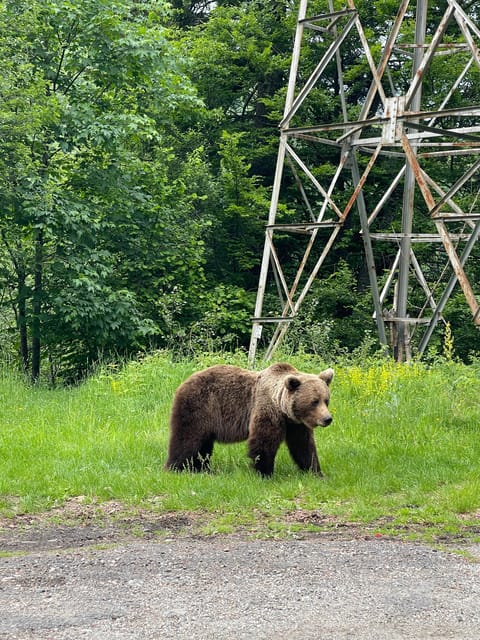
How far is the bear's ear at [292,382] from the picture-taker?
24.7 feet

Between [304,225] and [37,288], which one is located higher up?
[304,225]

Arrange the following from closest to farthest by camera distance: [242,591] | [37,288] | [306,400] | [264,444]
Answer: [242,591] < [306,400] < [264,444] < [37,288]

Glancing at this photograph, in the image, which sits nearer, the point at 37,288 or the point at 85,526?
the point at 85,526

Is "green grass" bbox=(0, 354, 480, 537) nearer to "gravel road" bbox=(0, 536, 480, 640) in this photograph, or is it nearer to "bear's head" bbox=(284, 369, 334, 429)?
"bear's head" bbox=(284, 369, 334, 429)

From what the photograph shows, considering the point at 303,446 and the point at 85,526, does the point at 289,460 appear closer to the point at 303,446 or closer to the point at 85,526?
the point at 303,446

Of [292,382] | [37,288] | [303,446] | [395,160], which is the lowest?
[303,446]

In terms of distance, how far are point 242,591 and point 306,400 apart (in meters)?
2.87

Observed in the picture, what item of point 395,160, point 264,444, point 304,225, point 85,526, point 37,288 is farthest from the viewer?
point 395,160

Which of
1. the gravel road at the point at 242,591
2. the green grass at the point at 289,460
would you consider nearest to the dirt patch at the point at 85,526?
the green grass at the point at 289,460

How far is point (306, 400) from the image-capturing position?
7.47m

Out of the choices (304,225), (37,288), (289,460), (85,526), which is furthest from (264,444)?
(37,288)

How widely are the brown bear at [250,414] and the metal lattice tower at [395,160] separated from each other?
3217 millimetres

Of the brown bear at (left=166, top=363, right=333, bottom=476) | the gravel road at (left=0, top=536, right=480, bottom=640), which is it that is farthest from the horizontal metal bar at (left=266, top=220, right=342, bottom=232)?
the gravel road at (left=0, top=536, right=480, bottom=640)

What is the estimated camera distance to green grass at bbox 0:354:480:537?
688 centimetres
